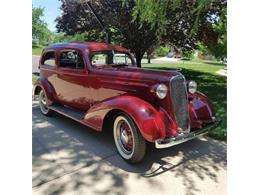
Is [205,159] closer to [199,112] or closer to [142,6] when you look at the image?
[199,112]

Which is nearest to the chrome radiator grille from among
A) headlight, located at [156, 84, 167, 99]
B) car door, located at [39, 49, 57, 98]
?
headlight, located at [156, 84, 167, 99]

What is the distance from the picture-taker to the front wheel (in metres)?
3.56

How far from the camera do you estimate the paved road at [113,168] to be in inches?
123

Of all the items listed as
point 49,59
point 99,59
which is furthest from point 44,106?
point 99,59

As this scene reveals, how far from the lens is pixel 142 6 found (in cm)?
573

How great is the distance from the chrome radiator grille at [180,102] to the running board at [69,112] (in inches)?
65.3

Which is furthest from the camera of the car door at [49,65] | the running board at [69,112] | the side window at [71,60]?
the car door at [49,65]

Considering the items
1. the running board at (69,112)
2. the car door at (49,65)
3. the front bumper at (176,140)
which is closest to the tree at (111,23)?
the car door at (49,65)

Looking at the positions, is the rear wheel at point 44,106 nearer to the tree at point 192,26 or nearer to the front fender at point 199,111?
the front fender at point 199,111
